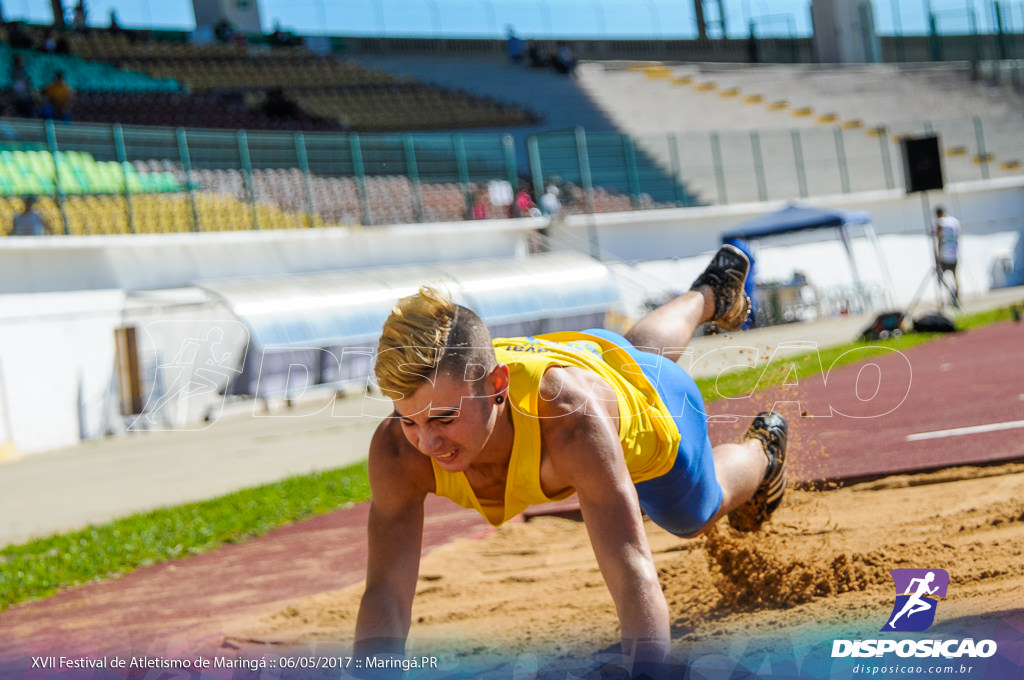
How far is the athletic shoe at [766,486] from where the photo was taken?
462 cm

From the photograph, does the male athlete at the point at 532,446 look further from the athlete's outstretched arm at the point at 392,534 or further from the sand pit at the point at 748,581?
the sand pit at the point at 748,581

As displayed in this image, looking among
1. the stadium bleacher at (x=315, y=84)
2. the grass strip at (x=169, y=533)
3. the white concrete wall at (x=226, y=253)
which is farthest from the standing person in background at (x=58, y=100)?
the grass strip at (x=169, y=533)

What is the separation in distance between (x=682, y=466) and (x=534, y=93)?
3465cm

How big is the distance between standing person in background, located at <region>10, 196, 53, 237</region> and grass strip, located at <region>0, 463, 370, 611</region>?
10.3 m

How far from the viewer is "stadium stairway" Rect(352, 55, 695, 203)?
3016 cm

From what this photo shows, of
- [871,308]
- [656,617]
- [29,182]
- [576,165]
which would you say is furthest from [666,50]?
[656,617]

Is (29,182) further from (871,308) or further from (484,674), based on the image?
(871,308)

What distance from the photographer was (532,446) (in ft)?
Answer: 10.1

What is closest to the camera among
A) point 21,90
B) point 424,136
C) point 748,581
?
point 748,581

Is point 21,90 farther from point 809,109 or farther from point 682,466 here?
point 809,109

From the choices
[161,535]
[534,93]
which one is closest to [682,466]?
[161,535]

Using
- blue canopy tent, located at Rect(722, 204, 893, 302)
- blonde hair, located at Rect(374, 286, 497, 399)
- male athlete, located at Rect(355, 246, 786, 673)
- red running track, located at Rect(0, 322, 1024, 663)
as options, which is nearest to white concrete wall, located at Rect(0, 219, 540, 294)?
blue canopy tent, located at Rect(722, 204, 893, 302)

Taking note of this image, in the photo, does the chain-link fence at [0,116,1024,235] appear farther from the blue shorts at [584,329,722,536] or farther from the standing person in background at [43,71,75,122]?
the blue shorts at [584,329,722,536]

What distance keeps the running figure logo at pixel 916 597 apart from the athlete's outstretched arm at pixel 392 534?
1587mm
